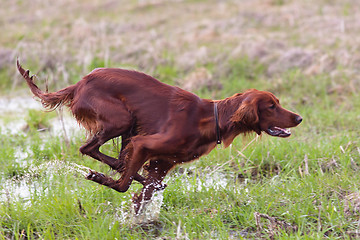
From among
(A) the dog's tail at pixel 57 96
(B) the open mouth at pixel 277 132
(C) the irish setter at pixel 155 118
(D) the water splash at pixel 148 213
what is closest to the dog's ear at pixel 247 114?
(C) the irish setter at pixel 155 118

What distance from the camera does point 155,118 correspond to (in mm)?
3143

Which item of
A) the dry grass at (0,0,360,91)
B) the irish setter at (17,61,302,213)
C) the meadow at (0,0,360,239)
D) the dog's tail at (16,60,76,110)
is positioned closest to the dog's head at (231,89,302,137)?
the irish setter at (17,61,302,213)

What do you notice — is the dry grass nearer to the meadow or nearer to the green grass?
the meadow

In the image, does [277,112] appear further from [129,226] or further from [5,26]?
[5,26]

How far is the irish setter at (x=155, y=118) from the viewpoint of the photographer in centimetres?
308

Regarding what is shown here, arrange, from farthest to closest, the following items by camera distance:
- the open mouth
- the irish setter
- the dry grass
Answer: the dry grass → the open mouth → the irish setter

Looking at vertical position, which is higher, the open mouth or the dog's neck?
the dog's neck

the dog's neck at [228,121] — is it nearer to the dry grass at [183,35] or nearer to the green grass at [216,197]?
the green grass at [216,197]

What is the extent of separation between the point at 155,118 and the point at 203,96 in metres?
3.48

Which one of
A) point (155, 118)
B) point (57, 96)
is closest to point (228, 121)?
point (155, 118)

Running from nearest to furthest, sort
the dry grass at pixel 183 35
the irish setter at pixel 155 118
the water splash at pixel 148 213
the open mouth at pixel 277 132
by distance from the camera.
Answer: the irish setter at pixel 155 118 < the open mouth at pixel 277 132 < the water splash at pixel 148 213 < the dry grass at pixel 183 35

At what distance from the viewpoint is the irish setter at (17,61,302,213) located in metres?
3.08

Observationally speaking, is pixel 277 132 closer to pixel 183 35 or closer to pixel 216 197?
pixel 216 197

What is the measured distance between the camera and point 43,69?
8.22 m
